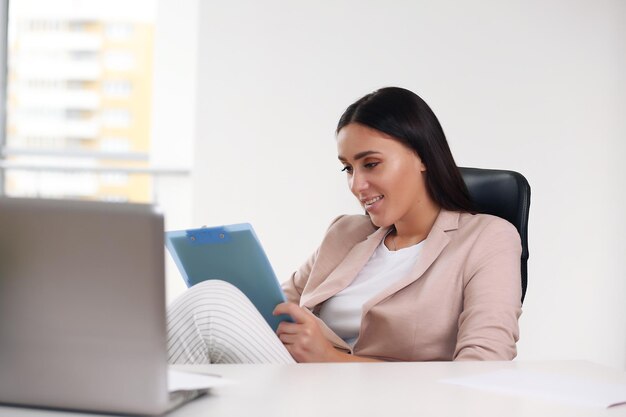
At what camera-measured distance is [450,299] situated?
6.29ft

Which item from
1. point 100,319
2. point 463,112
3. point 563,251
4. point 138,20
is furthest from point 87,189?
point 100,319

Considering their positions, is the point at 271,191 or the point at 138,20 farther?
the point at 138,20

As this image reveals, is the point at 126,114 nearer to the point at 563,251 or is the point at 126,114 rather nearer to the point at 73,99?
the point at 73,99

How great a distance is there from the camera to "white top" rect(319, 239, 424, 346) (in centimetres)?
208

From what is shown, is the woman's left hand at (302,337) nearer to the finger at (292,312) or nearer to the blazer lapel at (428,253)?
the finger at (292,312)

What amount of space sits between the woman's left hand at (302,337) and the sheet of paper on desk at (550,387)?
524mm

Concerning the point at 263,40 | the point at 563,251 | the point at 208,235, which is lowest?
the point at 563,251

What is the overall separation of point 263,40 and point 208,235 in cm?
233

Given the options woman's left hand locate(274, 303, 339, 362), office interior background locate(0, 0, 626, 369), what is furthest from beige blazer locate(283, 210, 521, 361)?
office interior background locate(0, 0, 626, 369)

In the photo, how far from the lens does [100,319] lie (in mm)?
881

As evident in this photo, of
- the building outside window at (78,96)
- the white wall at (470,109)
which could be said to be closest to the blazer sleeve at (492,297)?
the white wall at (470,109)

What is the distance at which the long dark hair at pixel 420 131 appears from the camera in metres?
2.10

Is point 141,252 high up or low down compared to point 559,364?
up

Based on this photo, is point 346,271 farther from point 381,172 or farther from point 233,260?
point 233,260
